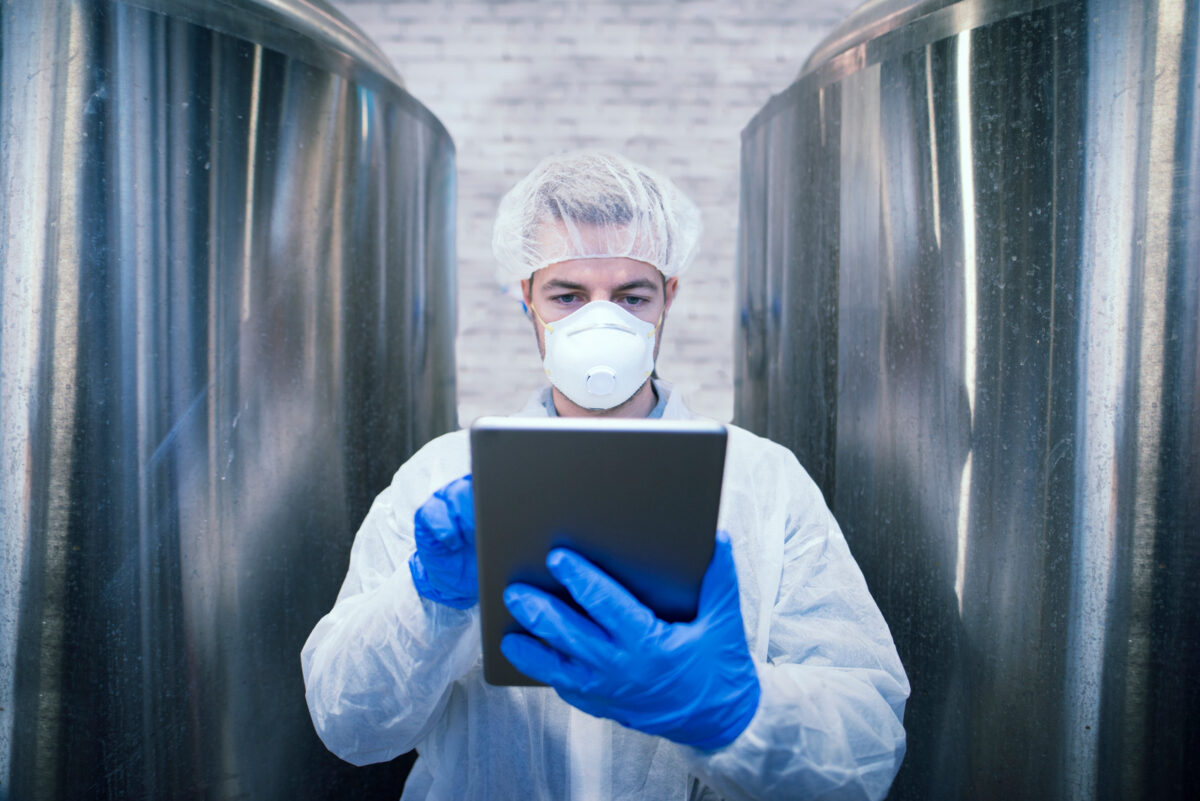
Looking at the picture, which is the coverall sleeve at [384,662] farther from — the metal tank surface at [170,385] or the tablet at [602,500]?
the metal tank surface at [170,385]

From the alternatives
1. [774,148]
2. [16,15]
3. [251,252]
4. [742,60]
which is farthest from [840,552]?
[742,60]

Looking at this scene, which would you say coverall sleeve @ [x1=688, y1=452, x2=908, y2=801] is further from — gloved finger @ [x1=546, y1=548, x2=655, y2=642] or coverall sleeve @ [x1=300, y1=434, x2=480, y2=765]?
coverall sleeve @ [x1=300, y1=434, x2=480, y2=765]

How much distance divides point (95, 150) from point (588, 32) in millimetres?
1227

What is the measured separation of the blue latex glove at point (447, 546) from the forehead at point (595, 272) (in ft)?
1.11

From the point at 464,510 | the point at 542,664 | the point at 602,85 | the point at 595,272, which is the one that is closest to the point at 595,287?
the point at 595,272

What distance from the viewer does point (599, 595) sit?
1.86 feet

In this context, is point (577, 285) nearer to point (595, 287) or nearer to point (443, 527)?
point (595, 287)

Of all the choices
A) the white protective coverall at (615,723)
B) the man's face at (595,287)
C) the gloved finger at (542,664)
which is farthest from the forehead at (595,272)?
the gloved finger at (542,664)

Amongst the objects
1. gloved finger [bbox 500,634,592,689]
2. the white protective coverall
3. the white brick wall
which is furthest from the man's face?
the white brick wall

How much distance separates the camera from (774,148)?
1.20 meters

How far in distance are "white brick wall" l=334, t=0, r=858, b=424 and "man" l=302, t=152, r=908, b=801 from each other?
0.79 m

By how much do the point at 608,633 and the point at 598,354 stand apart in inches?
13.9

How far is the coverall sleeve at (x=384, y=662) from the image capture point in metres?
0.70

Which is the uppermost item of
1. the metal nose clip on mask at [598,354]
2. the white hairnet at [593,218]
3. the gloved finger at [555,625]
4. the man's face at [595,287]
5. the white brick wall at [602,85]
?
the white brick wall at [602,85]
